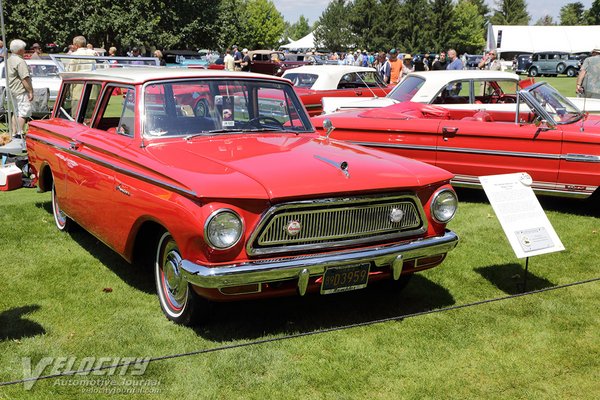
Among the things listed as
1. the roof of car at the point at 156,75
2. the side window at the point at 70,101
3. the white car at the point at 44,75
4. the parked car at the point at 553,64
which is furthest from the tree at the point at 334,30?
the roof of car at the point at 156,75

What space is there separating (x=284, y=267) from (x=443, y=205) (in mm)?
1316

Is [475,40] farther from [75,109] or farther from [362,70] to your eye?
[75,109]

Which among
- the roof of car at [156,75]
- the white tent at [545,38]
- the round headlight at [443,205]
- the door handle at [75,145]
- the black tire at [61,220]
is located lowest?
the black tire at [61,220]

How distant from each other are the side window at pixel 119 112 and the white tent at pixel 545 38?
55.1 meters

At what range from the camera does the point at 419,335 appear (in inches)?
171

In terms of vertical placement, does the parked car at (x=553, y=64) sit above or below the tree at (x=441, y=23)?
below

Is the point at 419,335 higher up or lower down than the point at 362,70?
lower down

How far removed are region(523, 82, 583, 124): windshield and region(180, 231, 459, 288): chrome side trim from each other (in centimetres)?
387

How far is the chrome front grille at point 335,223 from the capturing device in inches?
153

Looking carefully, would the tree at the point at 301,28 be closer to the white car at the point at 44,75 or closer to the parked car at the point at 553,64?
the parked car at the point at 553,64

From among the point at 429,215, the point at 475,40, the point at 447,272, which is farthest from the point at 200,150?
the point at 475,40

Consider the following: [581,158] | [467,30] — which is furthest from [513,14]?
[581,158]

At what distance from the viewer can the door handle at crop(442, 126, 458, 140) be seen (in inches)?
306

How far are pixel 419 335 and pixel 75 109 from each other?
150 inches
